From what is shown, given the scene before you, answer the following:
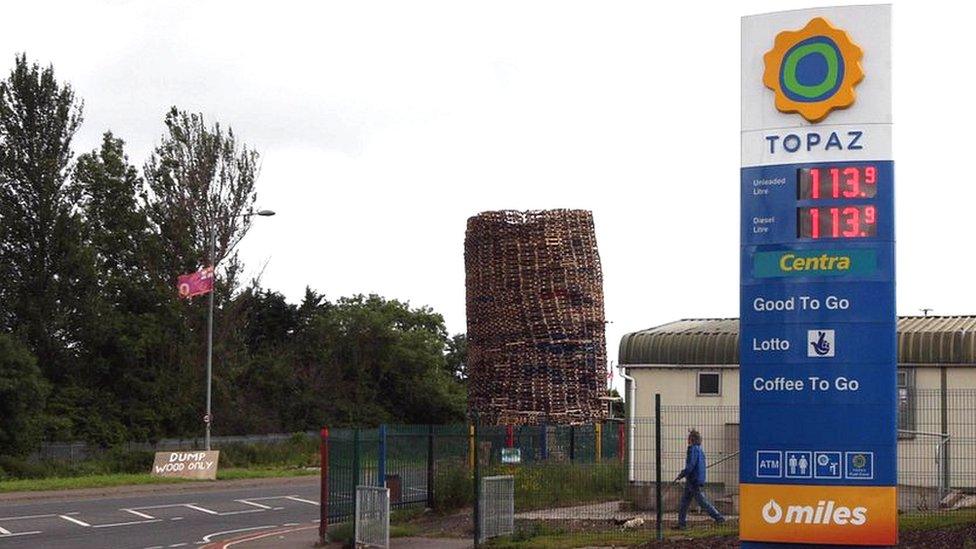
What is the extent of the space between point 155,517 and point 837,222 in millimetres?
18217

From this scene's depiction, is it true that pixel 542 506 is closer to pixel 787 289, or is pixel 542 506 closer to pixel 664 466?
pixel 664 466

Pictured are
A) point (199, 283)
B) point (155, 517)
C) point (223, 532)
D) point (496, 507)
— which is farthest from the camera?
point (199, 283)

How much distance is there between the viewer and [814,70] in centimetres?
1655

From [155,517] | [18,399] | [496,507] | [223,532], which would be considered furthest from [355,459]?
[18,399]

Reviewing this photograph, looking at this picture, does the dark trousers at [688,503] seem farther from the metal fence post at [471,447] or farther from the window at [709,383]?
the window at [709,383]

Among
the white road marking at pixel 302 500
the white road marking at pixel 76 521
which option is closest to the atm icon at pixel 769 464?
the white road marking at pixel 76 521

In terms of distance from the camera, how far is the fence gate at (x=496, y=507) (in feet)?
70.2

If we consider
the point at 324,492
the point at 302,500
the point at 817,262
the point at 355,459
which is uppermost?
the point at 817,262

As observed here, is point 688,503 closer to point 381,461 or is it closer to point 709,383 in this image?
point 381,461

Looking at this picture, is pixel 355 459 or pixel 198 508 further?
pixel 198 508

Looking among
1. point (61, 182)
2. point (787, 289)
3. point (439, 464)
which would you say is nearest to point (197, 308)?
point (61, 182)

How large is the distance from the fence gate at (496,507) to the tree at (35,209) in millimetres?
39107

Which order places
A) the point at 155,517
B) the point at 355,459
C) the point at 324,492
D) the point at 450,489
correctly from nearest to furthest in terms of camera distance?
1. the point at 355,459
2. the point at 324,492
3. the point at 450,489
4. the point at 155,517

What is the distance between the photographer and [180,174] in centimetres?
6494
